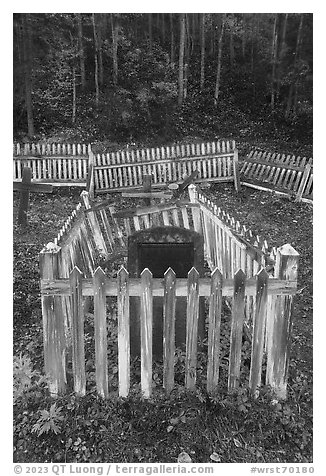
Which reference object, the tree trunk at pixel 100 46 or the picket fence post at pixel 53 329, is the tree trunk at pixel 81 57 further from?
the picket fence post at pixel 53 329

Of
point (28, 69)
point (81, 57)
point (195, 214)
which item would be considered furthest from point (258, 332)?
point (81, 57)

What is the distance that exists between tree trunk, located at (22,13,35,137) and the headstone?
7.87m

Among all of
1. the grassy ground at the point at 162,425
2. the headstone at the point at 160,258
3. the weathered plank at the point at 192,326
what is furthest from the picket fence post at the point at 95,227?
the weathered plank at the point at 192,326

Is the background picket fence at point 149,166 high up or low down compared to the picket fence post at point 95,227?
up

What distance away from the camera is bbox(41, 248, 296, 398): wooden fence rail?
3664 millimetres

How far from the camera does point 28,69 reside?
12.2 meters

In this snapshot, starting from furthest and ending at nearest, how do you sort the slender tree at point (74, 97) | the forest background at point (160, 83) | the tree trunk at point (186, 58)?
the tree trunk at point (186, 58) → the slender tree at point (74, 97) → the forest background at point (160, 83)

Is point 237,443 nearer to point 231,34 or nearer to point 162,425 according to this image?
point 162,425

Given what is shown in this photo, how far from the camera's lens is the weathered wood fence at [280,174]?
11.0 meters

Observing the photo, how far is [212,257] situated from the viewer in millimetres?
6684

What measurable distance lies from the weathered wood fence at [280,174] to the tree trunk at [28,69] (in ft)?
22.1

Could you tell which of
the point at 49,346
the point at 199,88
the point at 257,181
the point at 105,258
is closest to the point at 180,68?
the point at 199,88

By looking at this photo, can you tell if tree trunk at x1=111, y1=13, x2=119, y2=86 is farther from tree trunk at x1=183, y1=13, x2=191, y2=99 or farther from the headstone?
the headstone

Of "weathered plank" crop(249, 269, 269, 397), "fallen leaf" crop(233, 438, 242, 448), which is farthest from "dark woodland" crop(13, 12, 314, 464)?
"weathered plank" crop(249, 269, 269, 397)
